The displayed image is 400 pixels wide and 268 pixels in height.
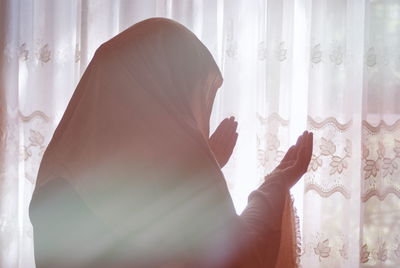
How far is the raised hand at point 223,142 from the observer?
39.1 inches

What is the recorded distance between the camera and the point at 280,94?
5.38 ft

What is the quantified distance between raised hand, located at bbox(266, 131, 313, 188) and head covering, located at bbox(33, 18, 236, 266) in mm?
154

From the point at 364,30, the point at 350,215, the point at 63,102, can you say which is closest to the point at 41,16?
the point at 63,102

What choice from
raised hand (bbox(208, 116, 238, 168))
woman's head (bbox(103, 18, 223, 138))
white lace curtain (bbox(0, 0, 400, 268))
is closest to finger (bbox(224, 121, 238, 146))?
raised hand (bbox(208, 116, 238, 168))

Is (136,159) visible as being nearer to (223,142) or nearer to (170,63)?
(170,63)

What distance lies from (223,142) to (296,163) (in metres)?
0.19

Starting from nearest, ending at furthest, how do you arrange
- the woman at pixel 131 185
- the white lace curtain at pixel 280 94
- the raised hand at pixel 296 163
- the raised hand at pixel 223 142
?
the woman at pixel 131 185 → the raised hand at pixel 296 163 → the raised hand at pixel 223 142 → the white lace curtain at pixel 280 94

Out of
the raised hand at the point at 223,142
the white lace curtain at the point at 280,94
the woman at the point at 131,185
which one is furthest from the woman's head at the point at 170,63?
the white lace curtain at the point at 280,94

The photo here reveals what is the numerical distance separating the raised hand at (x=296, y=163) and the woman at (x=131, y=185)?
12 centimetres

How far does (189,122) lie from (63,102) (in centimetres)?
106

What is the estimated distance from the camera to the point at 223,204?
73 cm

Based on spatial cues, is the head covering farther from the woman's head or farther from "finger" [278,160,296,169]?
"finger" [278,160,296,169]

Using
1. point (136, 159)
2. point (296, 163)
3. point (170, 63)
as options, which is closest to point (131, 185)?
point (136, 159)

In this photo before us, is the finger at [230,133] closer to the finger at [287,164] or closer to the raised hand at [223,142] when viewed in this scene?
the raised hand at [223,142]
